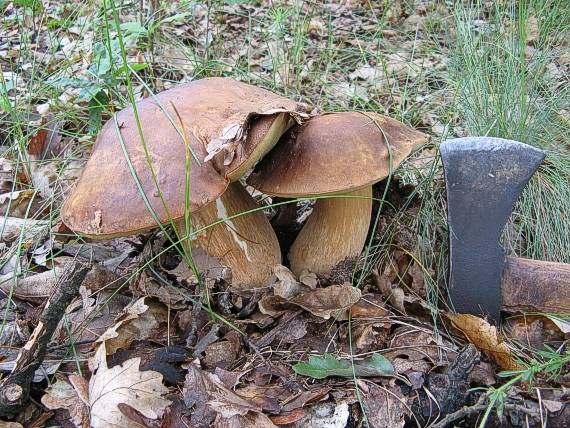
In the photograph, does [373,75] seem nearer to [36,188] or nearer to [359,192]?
[359,192]

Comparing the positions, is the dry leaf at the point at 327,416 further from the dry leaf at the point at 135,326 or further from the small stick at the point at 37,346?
the small stick at the point at 37,346

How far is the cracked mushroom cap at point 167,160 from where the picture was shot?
1.45 m

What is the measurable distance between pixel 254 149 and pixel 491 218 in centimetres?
84

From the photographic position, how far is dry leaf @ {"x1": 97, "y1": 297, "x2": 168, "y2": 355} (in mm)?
1663

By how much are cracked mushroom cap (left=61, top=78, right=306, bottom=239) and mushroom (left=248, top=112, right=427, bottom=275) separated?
11 centimetres

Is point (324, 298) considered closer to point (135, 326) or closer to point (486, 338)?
point (486, 338)

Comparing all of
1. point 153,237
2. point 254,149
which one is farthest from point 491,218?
point 153,237

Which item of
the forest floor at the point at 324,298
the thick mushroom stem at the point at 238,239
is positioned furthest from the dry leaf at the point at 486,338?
the thick mushroom stem at the point at 238,239

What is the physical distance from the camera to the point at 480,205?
1701mm

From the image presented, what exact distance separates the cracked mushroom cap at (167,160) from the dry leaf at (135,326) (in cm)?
34

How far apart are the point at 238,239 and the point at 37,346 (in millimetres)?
728

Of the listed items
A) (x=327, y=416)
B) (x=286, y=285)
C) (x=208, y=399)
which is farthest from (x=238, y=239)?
(x=327, y=416)

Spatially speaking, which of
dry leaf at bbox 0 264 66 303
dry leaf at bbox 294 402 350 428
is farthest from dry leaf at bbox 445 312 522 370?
dry leaf at bbox 0 264 66 303

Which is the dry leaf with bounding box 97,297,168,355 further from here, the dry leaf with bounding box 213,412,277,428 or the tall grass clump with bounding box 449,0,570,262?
the tall grass clump with bounding box 449,0,570,262
